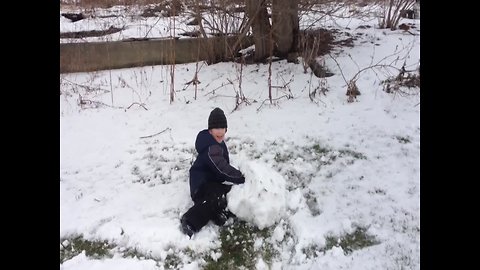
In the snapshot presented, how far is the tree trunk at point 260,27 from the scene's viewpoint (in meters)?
6.86

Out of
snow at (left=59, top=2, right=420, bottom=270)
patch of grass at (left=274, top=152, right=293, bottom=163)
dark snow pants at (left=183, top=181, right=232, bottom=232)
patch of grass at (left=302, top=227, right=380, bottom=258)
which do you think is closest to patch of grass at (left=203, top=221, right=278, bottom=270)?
snow at (left=59, top=2, right=420, bottom=270)

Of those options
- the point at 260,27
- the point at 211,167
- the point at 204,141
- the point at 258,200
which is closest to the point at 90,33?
the point at 260,27

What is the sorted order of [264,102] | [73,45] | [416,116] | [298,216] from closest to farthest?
[298,216] → [416,116] → [264,102] → [73,45]

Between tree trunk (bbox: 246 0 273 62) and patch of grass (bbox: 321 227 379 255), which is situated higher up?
tree trunk (bbox: 246 0 273 62)

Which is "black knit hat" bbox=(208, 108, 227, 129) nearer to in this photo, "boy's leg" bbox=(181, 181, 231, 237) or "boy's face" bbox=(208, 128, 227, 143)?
"boy's face" bbox=(208, 128, 227, 143)

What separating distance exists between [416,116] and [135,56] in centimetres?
516

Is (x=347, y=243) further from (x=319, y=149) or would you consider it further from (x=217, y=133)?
(x=319, y=149)

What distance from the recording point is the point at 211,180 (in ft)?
12.0

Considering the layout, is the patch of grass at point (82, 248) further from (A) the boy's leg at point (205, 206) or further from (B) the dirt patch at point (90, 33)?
(B) the dirt patch at point (90, 33)

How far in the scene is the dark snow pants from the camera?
336cm
